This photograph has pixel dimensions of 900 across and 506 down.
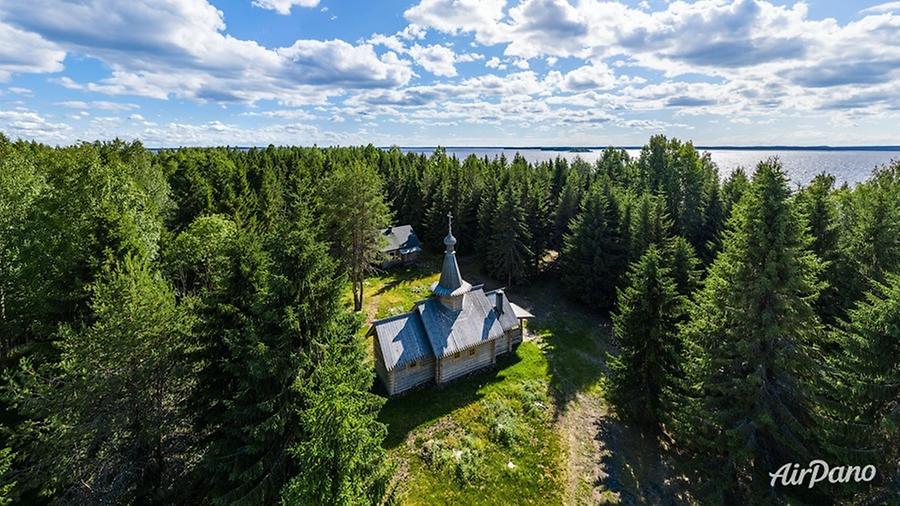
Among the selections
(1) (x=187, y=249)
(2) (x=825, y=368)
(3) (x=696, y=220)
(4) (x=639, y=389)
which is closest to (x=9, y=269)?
(1) (x=187, y=249)

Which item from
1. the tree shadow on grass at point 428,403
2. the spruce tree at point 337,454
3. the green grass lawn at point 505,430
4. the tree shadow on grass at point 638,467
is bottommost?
the tree shadow on grass at point 638,467

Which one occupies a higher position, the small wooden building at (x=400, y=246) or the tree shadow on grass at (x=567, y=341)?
the small wooden building at (x=400, y=246)

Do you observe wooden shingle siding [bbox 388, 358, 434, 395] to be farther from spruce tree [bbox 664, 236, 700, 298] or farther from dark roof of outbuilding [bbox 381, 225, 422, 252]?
dark roof of outbuilding [bbox 381, 225, 422, 252]

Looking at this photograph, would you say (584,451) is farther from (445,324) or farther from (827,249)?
(827,249)

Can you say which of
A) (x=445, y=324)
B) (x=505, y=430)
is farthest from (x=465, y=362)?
(x=505, y=430)

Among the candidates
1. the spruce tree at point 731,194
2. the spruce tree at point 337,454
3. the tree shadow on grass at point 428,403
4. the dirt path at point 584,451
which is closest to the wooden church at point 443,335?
the tree shadow on grass at point 428,403

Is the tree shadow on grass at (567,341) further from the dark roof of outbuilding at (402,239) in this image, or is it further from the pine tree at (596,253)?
the dark roof of outbuilding at (402,239)

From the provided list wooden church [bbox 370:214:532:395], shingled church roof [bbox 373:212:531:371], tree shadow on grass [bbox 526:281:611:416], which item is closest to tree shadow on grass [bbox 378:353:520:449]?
wooden church [bbox 370:214:532:395]
